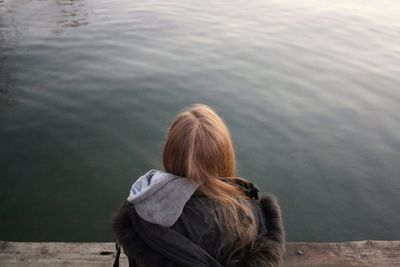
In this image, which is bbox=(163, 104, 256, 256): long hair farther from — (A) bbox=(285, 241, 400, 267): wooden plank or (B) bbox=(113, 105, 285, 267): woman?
(A) bbox=(285, 241, 400, 267): wooden plank

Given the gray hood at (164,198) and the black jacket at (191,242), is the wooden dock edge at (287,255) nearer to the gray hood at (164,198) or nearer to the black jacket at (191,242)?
the black jacket at (191,242)

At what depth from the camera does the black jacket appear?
197 centimetres

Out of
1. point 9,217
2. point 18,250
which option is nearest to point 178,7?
point 9,217

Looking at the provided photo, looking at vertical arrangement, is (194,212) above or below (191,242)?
above

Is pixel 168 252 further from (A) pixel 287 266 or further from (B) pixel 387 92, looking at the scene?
(B) pixel 387 92

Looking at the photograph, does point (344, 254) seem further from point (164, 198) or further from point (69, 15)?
point (69, 15)

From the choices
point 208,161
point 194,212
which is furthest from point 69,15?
point 194,212

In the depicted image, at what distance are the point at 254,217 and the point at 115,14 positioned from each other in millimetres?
11571

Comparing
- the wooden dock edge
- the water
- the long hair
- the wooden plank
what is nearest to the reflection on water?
the water

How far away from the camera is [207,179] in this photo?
2.08 meters

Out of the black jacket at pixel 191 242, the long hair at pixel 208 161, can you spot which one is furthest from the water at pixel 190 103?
the long hair at pixel 208 161

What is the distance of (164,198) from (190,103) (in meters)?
5.94

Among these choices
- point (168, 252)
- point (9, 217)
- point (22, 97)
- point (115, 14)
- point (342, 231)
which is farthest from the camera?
point (115, 14)

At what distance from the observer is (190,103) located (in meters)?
7.89
